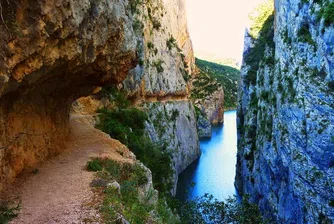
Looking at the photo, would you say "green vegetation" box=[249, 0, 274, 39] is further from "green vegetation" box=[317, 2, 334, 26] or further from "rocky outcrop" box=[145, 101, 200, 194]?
"green vegetation" box=[317, 2, 334, 26]

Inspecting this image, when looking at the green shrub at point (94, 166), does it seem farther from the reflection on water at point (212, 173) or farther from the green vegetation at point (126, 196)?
the reflection on water at point (212, 173)

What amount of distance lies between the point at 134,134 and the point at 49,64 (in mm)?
15475

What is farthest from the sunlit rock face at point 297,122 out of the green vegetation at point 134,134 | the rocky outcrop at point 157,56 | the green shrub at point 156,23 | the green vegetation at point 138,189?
the green shrub at point 156,23

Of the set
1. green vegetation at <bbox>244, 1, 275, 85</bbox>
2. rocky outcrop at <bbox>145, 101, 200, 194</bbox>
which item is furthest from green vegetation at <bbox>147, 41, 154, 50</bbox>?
green vegetation at <bbox>244, 1, 275, 85</bbox>

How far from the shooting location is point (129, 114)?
26.7m

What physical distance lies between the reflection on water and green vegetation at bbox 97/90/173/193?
8.17ft

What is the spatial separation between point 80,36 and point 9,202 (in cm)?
528

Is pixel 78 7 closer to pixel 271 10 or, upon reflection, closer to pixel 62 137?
pixel 62 137

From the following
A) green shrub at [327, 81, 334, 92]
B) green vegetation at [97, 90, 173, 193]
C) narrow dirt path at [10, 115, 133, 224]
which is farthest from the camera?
green vegetation at [97, 90, 173, 193]

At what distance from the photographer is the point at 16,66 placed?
870 centimetres

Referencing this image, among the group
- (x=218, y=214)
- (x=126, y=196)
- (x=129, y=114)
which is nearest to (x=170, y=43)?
(x=129, y=114)

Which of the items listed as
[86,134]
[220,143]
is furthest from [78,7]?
[220,143]

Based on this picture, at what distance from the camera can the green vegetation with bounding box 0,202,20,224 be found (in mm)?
8008

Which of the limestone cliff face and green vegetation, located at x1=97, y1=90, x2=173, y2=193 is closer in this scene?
the limestone cliff face
